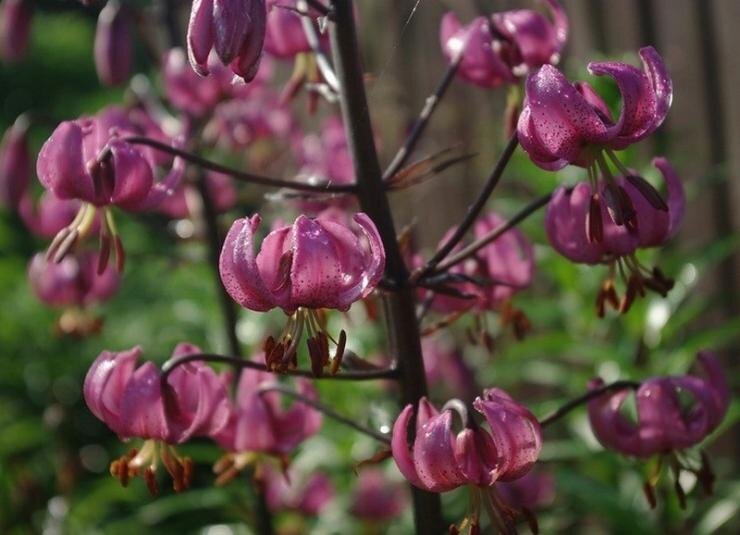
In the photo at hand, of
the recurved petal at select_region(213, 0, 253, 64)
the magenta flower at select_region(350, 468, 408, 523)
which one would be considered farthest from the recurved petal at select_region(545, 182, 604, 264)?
the magenta flower at select_region(350, 468, 408, 523)

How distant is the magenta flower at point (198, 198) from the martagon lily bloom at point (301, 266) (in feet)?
3.29

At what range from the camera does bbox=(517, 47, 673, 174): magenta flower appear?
2.99 feet

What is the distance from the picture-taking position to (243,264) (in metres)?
0.92

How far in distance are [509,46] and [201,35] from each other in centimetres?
39

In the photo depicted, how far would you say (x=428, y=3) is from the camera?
393 centimetres

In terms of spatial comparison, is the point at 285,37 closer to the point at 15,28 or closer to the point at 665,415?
the point at 665,415

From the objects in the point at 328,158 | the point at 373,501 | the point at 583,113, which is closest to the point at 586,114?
the point at 583,113

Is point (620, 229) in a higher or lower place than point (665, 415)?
higher

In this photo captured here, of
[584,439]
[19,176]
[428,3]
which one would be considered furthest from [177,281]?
[428,3]

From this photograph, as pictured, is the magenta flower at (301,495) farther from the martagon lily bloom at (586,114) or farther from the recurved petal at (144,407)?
the martagon lily bloom at (586,114)

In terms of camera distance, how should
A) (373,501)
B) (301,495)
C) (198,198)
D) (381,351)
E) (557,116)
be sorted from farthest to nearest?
(381,351), (373,501), (301,495), (198,198), (557,116)

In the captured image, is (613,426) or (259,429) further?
Result: (259,429)

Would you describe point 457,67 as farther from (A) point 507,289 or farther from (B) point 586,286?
(B) point 586,286

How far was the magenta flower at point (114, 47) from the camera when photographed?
1878mm
